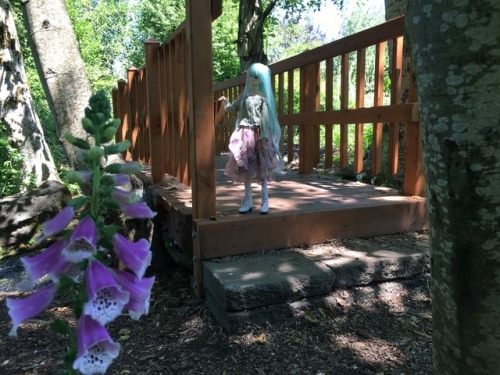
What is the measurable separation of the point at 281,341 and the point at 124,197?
180cm

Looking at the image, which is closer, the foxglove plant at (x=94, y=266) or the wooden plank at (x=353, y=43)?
the foxglove plant at (x=94, y=266)

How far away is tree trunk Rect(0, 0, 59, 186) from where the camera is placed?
17.8 ft

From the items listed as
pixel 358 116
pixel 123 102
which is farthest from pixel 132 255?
pixel 123 102

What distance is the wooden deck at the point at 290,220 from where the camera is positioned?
3070 mm

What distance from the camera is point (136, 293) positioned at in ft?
3.21

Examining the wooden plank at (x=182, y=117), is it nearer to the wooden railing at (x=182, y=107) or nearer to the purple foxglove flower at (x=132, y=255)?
the wooden railing at (x=182, y=107)

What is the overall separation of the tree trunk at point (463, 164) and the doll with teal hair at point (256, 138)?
6.20 ft

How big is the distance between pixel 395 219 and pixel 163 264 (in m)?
2.07

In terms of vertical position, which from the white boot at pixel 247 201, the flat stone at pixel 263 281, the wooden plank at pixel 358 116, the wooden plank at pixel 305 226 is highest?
the wooden plank at pixel 358 116

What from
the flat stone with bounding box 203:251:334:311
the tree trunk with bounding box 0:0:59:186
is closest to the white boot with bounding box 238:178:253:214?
the flat stone with bounding box 203:251:334:311

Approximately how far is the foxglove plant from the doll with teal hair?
2.28 metres

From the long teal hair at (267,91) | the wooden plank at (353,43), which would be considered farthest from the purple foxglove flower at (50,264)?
the wooden plank at (353,43)

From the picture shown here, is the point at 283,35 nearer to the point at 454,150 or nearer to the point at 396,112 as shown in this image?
the point at 396,112

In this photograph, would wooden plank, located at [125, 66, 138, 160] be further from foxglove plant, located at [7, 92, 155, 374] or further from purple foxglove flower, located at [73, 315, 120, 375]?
purple foxglove flower, located at [73, 315, 120, 375]
